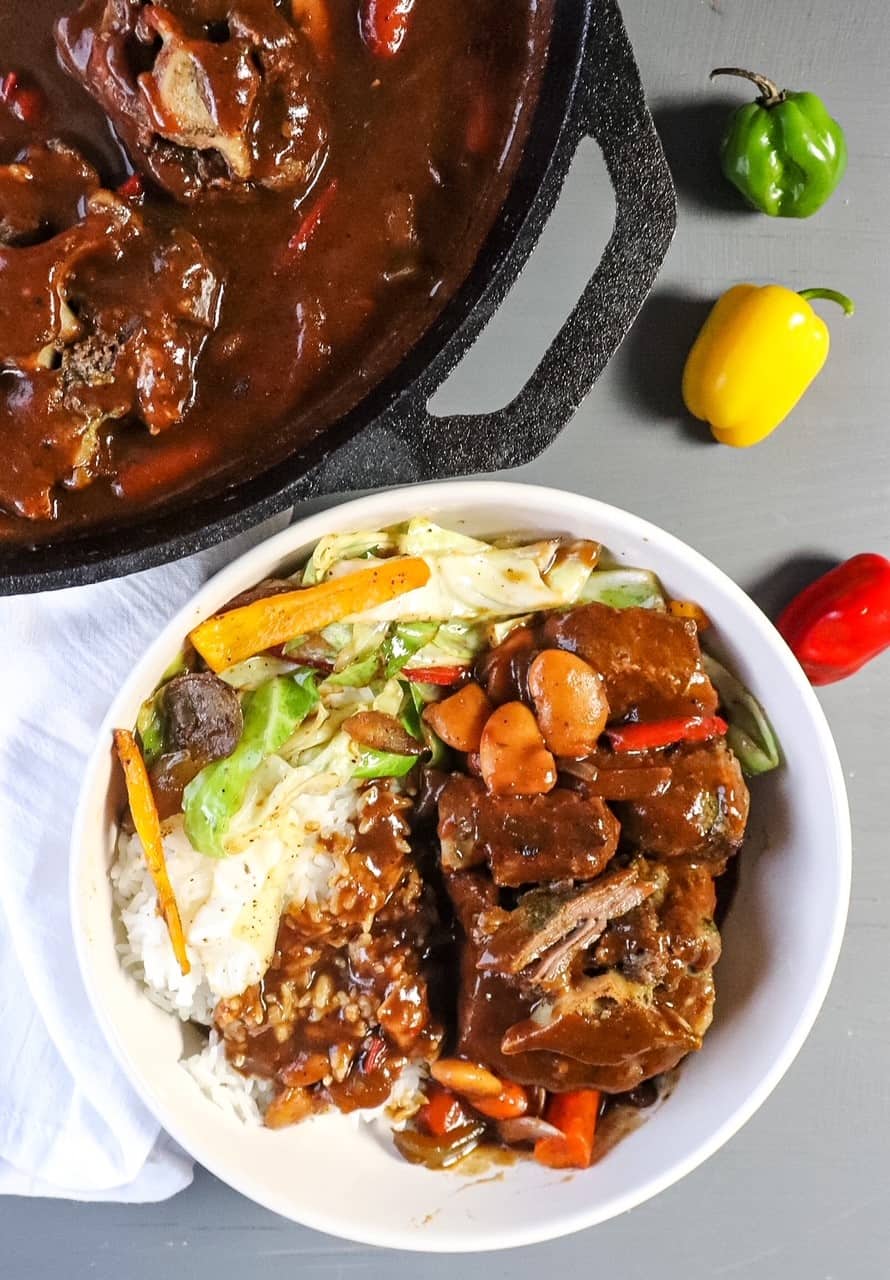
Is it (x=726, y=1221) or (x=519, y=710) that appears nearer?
(x=519, y=710)

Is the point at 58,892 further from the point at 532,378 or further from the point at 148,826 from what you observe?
the point at 532,378

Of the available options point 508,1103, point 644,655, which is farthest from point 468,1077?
point 644,655

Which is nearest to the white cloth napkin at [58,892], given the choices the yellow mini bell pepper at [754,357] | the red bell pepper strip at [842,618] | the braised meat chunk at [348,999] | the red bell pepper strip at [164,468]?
the braised meat chunk at [348,999]

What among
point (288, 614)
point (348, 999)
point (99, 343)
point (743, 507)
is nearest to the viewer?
point (99, 343)

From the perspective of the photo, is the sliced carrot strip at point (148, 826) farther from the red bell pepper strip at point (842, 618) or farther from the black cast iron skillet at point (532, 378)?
the red bell pepper strip at point (842, 618)

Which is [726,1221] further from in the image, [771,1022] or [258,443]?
[258,443]

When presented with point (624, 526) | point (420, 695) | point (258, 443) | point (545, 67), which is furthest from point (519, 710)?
point (545, 67)
